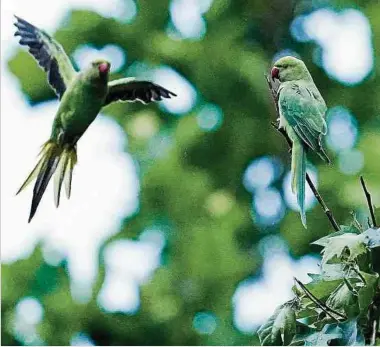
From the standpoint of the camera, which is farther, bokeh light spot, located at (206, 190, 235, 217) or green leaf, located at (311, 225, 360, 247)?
bokeh light spot, located at (206, 190, 235, 217)

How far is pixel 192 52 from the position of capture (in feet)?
4.71

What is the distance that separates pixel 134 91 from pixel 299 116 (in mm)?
167

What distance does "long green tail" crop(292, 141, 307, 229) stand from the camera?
66 cm

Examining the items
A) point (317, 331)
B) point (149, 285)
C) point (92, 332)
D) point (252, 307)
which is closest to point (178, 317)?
point (149, 285)

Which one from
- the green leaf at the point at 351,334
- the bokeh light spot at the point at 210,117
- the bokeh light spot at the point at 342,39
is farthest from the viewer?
the bokeh light spot at the point at 210,117

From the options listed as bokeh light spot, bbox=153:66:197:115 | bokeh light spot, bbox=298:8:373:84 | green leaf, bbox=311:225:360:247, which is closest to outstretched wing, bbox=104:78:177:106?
green leaf, bbox=311:225:360:247

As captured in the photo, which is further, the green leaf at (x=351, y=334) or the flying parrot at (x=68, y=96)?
the flying parrot at (x=68, y=96)

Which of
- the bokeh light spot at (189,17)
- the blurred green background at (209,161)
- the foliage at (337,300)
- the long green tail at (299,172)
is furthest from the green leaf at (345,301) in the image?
the bokeh light spot at (189,17)

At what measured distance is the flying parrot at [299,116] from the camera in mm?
671

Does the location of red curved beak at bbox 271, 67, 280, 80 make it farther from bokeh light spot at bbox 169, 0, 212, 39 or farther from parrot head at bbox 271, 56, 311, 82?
bokeh light spot at bbox 169, 0, 212, 39

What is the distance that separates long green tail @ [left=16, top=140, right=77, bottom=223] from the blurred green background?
22.5 inches

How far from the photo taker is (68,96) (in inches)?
26.2

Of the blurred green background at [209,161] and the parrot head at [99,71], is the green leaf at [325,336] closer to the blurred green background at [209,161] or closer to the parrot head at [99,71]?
the parrot head at [99,71]

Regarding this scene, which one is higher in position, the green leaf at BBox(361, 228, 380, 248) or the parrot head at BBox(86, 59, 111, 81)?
the parrot head at BBox(86, 59, 111, 81)
